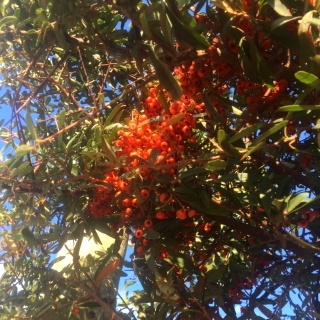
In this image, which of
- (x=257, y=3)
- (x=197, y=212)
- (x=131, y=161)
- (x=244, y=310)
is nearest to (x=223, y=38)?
(x=257, y=3)

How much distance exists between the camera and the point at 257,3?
4.44 feet

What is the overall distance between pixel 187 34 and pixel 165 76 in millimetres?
160

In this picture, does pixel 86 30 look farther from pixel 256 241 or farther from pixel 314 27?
pixel 256 241

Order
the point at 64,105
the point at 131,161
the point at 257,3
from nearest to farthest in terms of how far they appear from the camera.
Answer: the point at 257,3
the point at 131,161
the point at 64,105

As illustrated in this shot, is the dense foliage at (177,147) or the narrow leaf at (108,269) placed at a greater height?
the dense foliage at (177,147)

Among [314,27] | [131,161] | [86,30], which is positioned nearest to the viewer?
[314,27]

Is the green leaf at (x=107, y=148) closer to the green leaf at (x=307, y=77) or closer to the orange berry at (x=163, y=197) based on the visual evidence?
the orange berry at (x=163, y=197)

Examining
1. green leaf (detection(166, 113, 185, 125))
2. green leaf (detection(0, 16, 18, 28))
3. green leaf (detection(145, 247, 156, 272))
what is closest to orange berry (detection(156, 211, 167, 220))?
green leaf (detection(145, 247, 156, 272))

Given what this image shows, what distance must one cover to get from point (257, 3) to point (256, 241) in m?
1.13

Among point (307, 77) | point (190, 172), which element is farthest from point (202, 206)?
point (307, 77)

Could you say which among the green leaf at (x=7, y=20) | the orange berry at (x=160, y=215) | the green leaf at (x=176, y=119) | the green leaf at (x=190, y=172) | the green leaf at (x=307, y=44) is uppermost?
the green leaf at (x=7, y=20)

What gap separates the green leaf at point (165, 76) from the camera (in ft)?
4.07

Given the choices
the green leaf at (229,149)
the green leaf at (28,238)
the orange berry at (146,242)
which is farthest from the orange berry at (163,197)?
the green leaf at (28,238)

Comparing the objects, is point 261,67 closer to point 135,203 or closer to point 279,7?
point 279,7
